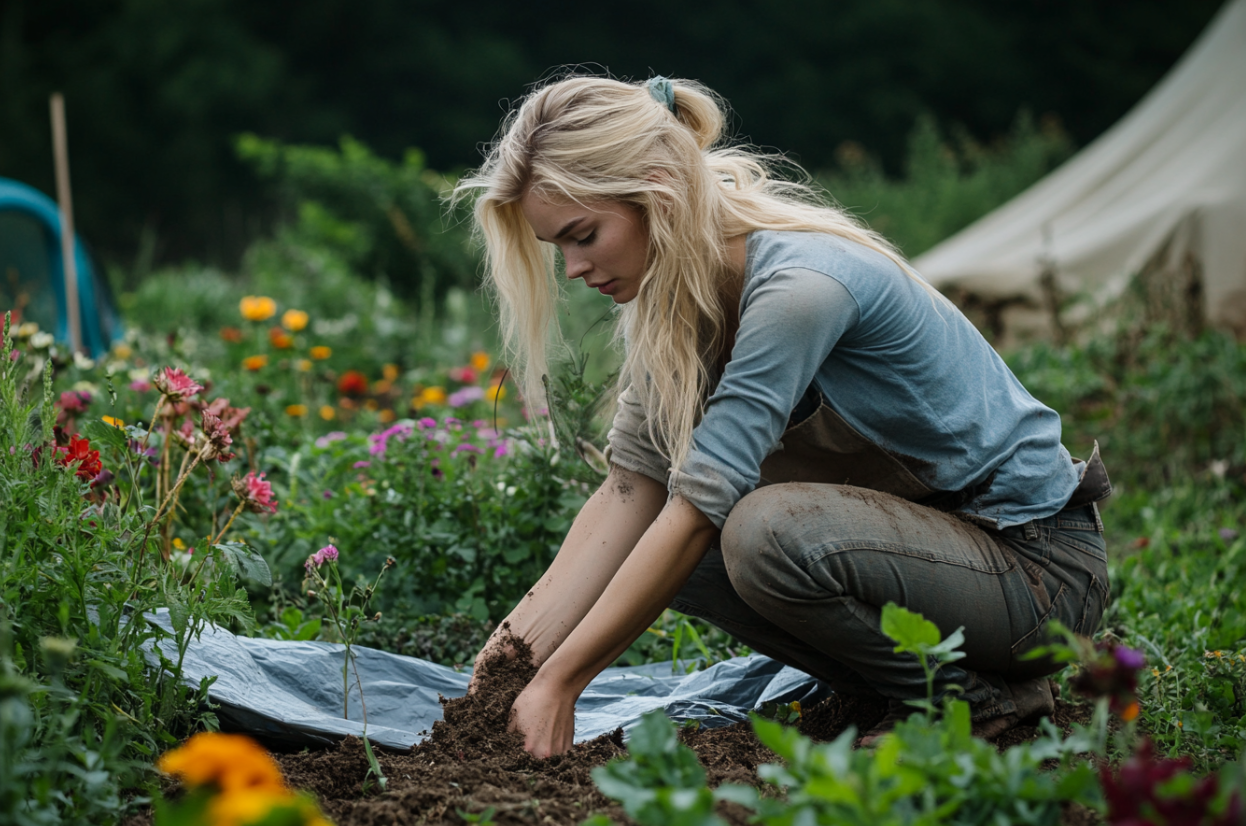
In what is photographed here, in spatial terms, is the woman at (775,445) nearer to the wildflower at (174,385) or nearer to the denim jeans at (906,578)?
the denim jeans at (906,578)

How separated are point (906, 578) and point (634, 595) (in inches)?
16.8

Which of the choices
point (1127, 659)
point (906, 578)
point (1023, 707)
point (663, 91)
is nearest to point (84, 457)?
point (663, 91)

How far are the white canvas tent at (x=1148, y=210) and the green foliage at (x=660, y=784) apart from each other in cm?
419

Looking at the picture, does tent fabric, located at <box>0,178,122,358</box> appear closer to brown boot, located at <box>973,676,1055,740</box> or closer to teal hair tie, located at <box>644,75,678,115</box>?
teal hair tie, located at <box>644,75,678,115</box>

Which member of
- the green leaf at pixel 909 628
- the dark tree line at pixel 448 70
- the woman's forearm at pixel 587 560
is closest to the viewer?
the green leaf at pixel 909 628

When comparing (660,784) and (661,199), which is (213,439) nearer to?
(661,199)

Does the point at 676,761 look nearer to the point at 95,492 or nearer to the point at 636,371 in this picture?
the point at 636,371

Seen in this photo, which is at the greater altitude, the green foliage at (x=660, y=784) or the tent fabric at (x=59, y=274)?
the green foliage at (x=660, y=784)

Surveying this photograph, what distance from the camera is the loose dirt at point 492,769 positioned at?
1.30m

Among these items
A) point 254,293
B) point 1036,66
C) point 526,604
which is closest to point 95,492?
point 526,604

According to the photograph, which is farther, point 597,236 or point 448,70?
point 448,70

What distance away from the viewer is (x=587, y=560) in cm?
182

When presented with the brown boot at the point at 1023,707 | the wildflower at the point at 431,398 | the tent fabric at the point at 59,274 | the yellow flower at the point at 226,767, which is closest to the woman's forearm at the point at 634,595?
the brown boot at the point at 1023,707

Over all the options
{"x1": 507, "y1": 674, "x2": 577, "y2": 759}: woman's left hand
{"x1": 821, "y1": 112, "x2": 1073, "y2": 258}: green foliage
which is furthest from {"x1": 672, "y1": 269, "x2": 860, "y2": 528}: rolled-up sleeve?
{"x1": 821, "y1": 112, "x2": 1073, "y2": 258}: green foliage
